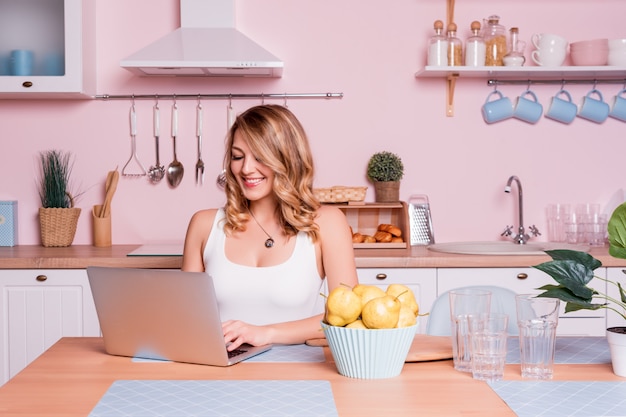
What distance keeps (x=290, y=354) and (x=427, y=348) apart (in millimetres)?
289

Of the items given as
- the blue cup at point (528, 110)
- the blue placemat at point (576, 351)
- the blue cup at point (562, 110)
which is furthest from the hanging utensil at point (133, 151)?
the blue placemat at point (576, 351)

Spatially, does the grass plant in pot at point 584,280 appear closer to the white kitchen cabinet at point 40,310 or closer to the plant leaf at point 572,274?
the plant leaf at point 572,274

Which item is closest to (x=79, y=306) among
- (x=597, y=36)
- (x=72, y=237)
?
(x=72, y=237)

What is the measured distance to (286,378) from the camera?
1.56 meters

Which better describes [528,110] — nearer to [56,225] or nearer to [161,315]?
[56,225]

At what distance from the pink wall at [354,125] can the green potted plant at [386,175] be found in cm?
11

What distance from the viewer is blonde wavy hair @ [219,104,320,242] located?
2234 millimetres

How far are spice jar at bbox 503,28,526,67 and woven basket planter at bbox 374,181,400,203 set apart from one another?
0.69m

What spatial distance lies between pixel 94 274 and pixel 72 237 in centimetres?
203

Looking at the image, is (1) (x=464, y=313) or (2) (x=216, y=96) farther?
(2) (x=216, y=96)

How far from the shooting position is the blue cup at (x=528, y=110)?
3672 mm

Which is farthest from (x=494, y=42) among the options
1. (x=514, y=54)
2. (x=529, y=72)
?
(x=529, y=72)

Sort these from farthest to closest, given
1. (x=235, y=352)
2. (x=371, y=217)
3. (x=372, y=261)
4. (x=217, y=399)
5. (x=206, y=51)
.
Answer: (x=371, y=217), (x=206, y=51), (x=372, y=261), (x=235, y=352), (x=217, y=399)

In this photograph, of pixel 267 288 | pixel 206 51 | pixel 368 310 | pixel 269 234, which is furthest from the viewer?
pixel 206 51
